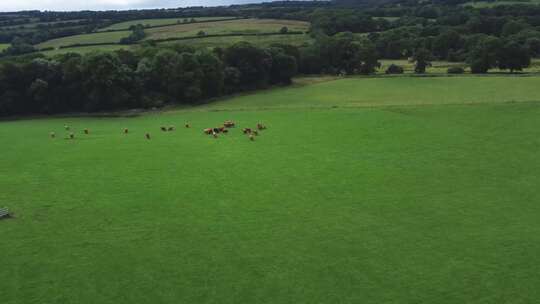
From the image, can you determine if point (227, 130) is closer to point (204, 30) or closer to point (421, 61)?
point (421, 61)

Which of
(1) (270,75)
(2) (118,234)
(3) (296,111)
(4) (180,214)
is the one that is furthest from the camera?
(1) (270,75)

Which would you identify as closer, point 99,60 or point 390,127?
point 390,127

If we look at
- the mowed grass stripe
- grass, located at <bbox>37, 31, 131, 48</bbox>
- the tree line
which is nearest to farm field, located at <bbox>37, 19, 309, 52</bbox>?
grass, located at <bbox>37, 31, 131, 48</bbox>

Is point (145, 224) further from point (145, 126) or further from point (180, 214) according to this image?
point (145, 126)

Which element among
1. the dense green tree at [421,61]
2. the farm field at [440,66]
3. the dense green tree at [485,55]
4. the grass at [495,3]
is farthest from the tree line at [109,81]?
the grass at [495,3]

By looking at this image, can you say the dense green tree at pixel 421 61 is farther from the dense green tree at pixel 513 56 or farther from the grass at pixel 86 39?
the grass at pixel 86 39

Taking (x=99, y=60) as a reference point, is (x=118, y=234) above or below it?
below

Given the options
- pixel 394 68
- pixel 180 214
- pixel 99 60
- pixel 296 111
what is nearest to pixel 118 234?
pixel 180 214
